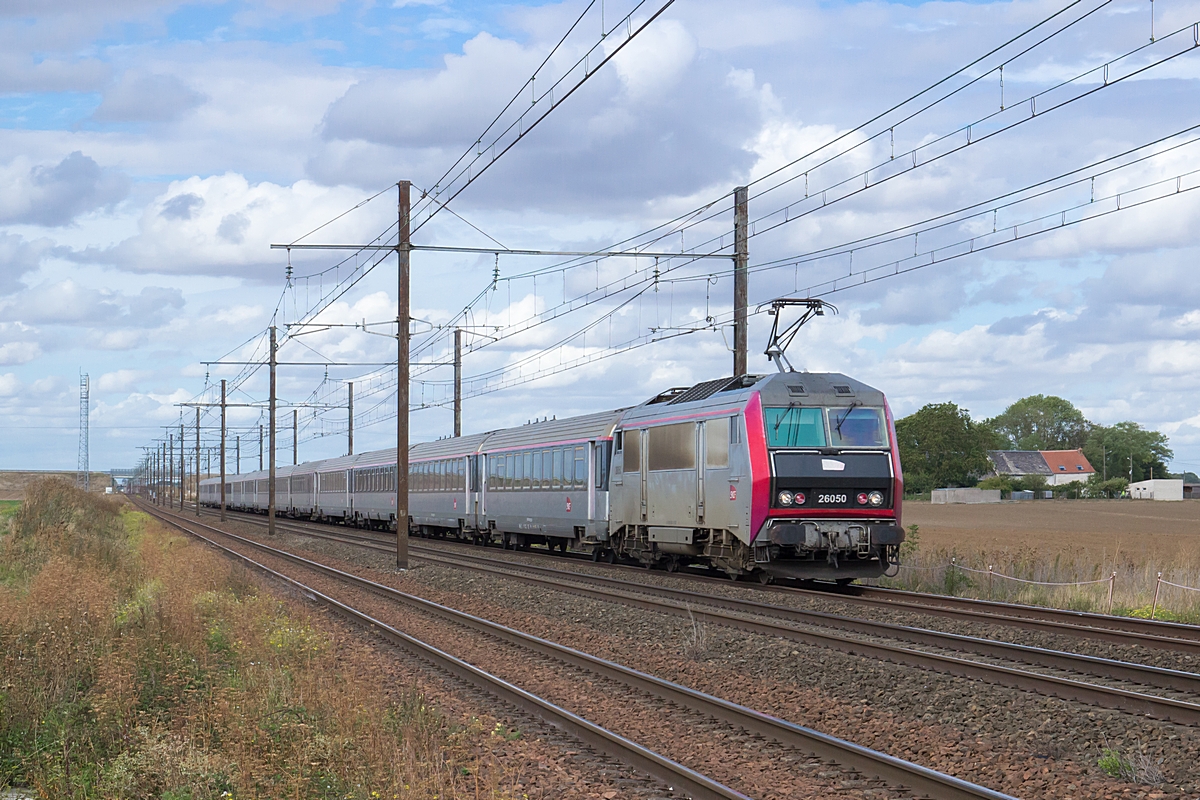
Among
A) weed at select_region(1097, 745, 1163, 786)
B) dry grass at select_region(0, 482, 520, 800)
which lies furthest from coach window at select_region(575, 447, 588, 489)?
weed at select_region(1097, 745, 1163, 786)

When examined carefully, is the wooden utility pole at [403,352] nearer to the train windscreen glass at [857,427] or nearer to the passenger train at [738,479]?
the passenger train at [738,479]

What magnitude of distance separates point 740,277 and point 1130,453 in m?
147

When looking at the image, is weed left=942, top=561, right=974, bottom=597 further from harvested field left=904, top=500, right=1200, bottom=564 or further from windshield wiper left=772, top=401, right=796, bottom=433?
harvested field left=904, top=500, right=1200, bottom=564

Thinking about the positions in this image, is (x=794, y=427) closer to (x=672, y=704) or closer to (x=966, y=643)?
(x=966, y=643)

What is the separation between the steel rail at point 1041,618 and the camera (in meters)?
14.1

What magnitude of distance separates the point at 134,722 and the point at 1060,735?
7251mm

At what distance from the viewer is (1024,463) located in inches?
6014

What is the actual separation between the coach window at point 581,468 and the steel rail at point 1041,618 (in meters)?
8.27

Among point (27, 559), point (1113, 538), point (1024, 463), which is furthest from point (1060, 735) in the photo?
point (1024, 463)

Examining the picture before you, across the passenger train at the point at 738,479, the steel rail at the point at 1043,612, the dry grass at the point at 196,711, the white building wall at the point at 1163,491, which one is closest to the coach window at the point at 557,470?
the passenger train at the point at 738,479

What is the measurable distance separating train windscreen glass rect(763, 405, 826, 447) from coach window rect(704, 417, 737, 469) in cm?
78

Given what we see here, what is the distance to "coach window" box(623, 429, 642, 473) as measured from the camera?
25719 millimetres

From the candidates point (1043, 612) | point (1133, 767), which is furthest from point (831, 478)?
point (1133, 767)

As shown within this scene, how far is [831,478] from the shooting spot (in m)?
20.6
